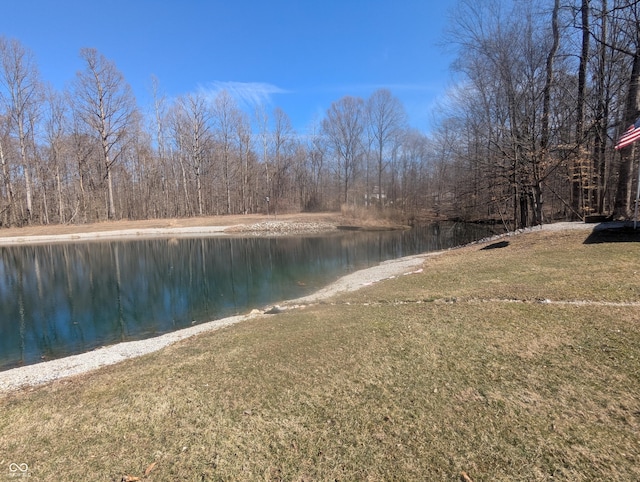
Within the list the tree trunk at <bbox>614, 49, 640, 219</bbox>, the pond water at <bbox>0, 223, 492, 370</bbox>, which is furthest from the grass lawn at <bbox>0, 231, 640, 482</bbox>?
the tree trunk at <bbox>614, 49, 640, 219</bbox>

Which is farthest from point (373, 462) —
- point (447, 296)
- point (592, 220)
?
point (592, 220)

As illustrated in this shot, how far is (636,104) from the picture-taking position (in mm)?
11844

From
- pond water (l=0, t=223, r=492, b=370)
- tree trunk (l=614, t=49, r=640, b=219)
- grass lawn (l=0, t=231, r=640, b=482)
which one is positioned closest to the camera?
grass lawn (l=0, t=231, r=640, b=482)

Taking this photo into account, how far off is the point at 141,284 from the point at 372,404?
1407 centimetres

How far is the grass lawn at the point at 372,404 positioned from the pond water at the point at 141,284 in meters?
4.66

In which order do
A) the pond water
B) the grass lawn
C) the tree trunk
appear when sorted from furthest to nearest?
the tree trunk → the pond water → the grass lawn

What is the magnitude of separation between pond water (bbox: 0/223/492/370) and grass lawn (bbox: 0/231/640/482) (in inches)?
183

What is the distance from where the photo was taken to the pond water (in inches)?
348

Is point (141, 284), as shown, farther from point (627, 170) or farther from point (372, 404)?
point (627, 170)

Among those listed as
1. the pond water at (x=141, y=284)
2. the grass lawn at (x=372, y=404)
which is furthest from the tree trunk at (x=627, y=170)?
the pond water at (x=141, y=284)

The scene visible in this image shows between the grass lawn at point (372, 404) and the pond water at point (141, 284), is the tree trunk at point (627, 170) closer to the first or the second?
the grass lawn at point (372, 404)

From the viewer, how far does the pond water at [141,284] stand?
885 centimetres

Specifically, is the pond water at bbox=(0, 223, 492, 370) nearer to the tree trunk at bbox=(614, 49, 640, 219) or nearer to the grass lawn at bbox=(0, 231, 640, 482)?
the grass lawn at bbox=(0, 231, 640, 482)

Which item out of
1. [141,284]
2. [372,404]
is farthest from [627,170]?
[141,284]
